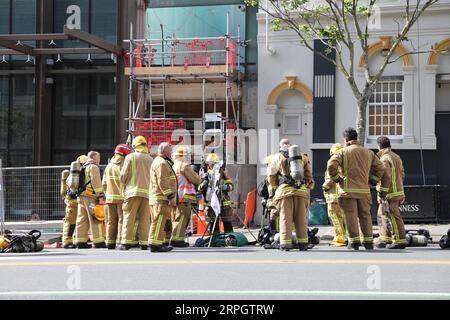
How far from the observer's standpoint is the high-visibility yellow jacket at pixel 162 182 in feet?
41.1

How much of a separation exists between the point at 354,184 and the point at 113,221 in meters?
4.63

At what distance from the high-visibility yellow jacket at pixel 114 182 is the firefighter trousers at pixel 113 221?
137 millimetres

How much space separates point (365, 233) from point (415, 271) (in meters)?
3.14

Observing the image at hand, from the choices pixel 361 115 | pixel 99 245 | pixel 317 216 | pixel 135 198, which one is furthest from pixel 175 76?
pixel 135 198

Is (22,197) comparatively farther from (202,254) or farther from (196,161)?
(202,254)

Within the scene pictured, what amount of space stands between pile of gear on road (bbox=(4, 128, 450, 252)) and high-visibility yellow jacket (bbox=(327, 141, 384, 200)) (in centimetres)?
2

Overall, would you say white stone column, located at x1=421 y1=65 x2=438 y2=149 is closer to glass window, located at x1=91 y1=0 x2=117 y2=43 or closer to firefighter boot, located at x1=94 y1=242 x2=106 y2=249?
glass window, located at x1=91 y1=0 x2=117 y2=43

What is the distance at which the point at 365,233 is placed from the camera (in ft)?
39.7

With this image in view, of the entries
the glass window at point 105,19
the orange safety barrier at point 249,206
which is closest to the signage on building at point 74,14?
the glass window at point 105,19

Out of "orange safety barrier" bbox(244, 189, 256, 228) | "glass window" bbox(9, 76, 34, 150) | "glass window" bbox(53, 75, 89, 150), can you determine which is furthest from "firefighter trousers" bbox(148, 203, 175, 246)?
"glass window" bbox(9, 76, 34, 150)

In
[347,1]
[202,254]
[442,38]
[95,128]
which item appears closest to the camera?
[202,254]

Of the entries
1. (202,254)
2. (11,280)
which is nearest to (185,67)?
(202,254)

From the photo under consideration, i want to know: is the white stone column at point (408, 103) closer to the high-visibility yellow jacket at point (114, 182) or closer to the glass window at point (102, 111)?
the glass window at point (102, 111)

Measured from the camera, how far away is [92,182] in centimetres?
1412
